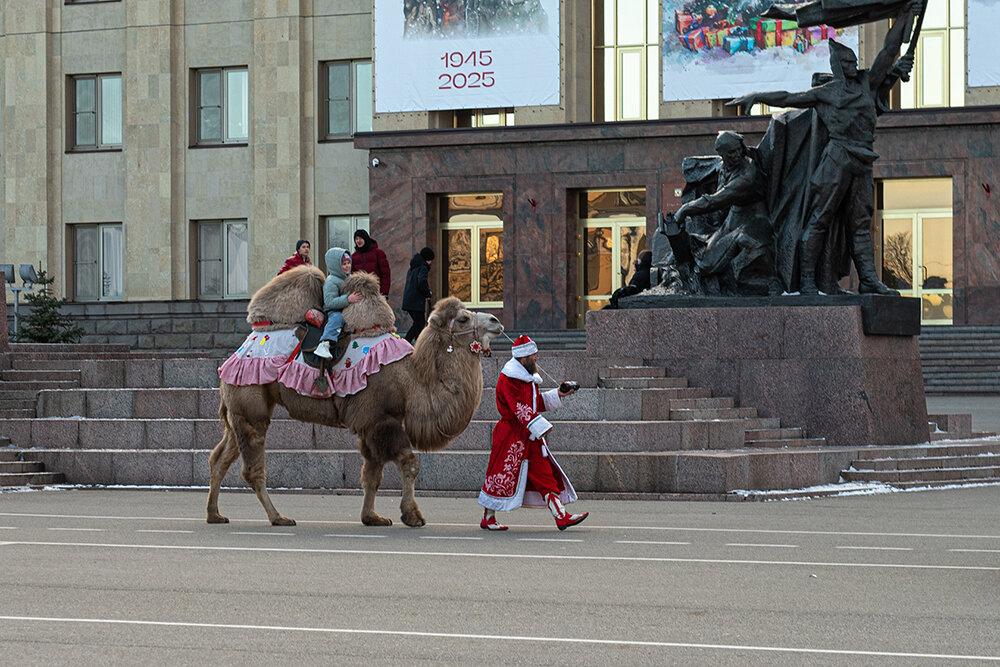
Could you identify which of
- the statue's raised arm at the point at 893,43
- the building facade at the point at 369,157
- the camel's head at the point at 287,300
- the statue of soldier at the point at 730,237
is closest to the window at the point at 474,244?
the building facade at the point at 369,157

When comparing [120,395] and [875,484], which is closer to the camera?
[875,484]

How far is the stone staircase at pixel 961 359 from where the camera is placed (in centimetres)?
3341

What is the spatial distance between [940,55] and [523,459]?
30831mm

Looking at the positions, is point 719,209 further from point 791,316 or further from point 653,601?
point 653,601

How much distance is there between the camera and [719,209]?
22750mm

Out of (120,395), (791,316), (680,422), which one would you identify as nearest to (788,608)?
(680,422)

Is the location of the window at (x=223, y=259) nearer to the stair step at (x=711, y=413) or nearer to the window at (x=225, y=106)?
the window at (x=225, y=106)

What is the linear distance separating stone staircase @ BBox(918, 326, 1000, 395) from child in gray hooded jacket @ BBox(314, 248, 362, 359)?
20765 mm

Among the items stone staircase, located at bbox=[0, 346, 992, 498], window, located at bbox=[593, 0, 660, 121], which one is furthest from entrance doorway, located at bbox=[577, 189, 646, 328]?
stone staircase, located at bbox=[0, 346, 992, 498]

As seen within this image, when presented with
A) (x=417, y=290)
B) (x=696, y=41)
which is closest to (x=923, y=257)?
(x=696, y=41)

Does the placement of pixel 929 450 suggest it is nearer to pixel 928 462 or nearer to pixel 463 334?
pixel 928 462

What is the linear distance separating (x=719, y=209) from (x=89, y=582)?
45.4 ft

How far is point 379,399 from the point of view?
14.4 m

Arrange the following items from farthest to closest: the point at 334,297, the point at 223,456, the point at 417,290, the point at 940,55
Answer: the point at 940,55 → the point at 417,290 → the point at 223,456 → the point at 334,297
